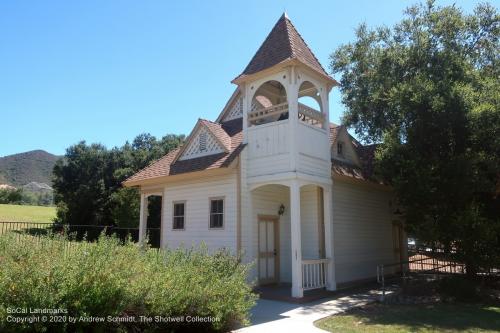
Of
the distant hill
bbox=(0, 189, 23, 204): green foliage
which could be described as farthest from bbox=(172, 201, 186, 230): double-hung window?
the distant hill

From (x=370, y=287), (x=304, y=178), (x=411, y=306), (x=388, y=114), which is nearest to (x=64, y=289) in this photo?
(x=304, y=178)

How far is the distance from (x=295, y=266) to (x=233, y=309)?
5.16 metres

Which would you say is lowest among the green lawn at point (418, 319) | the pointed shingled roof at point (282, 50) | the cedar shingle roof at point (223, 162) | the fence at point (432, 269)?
the green lawn at point (418, 319)

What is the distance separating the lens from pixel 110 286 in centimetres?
625

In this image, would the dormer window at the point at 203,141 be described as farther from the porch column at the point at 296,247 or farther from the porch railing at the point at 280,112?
the porch column at the point at 296,247

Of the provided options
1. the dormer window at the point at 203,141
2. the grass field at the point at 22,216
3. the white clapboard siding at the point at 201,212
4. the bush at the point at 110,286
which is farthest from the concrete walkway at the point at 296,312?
the grass field at the point at 22,216

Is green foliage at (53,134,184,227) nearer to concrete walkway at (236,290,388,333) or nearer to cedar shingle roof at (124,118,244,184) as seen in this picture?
cedar shingle roof at (124,118,244,184)

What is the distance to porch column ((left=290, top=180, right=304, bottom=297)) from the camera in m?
12.3

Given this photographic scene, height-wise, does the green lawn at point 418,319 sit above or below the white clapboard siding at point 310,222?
below

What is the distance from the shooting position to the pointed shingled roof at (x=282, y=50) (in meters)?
13.8

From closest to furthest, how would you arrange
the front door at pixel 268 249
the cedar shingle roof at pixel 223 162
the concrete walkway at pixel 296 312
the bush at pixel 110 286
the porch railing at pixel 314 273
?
the bush at pixel 110 286, the concrete walkway at pixel 296 312, the porch railing at pixel 314 273, the cedar shingle roof at pixel 223 162, the front door at pixel 268 249

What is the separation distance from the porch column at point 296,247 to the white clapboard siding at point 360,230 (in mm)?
2992

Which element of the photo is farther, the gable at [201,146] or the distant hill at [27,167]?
the distant hill at [27,167]

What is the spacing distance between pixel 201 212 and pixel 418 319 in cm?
828
